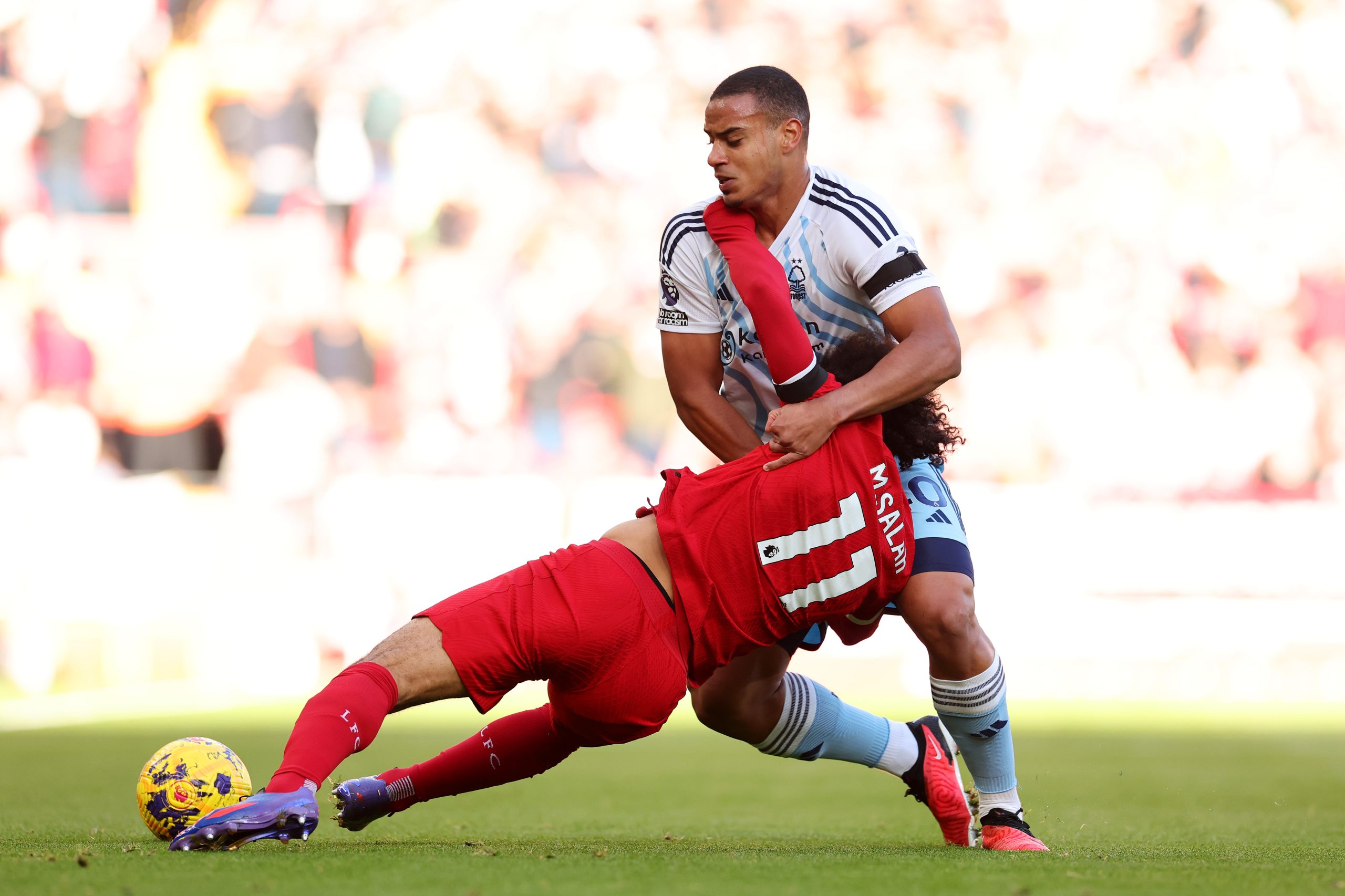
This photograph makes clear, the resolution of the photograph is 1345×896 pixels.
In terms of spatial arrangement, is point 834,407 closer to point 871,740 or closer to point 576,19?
point 871,740

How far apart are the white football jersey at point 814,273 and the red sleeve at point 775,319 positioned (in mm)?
252

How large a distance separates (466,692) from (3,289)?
12.8 m

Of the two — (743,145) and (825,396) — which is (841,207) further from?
(825,396)

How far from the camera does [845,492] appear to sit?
10.7 ft

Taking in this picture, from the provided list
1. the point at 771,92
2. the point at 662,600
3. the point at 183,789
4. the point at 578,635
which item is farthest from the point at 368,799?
the point at 771,92

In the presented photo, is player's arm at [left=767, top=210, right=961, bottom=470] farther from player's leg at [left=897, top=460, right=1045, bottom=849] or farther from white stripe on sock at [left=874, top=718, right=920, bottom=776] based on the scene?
white stripe on sock at [left=874, top=718, right=920, bottom=776]

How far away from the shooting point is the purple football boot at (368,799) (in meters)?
3.63

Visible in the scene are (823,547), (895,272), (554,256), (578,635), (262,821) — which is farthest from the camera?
(554,256)

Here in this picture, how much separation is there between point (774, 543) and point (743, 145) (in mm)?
1127

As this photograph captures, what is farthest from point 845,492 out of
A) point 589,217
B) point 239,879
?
point 589,217

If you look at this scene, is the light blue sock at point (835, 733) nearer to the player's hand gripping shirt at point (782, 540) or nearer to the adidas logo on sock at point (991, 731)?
the adidas logo on sock at point (991, 731)

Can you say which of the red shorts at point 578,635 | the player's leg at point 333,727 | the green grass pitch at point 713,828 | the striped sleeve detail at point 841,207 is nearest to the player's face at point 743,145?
the striped sleeve detail at point 841,207

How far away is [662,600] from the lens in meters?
3.23

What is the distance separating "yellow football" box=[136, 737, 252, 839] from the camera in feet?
11.0
